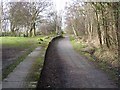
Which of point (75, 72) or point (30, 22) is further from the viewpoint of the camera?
point (30, 22)

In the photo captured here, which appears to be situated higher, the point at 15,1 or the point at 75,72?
the point at 15,1

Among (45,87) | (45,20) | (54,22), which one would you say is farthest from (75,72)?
(54,22)

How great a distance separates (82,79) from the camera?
11.5 m

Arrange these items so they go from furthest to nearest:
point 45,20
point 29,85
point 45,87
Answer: point 45,20 → point 45,87 → point 29,85

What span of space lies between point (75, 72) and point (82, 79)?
6.22ft

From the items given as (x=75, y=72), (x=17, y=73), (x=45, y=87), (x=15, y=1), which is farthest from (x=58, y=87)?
(x=15, y=1)

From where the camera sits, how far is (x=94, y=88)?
980cm

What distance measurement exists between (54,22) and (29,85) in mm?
76854

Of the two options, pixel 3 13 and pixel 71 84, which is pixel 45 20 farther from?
pixel 71 84

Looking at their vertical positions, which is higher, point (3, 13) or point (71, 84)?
point (3, 13)

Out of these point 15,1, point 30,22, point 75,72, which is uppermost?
point 15,1

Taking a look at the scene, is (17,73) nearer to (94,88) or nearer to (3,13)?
(94,88)

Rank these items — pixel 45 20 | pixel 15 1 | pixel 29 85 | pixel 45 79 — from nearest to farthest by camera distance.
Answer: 1. pixel 29 85
2. pixel 45 79
3. pixel 15 1
4. pixel 45 20

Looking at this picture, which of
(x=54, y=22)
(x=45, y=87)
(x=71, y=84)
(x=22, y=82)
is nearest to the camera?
(x=22, y=82)
